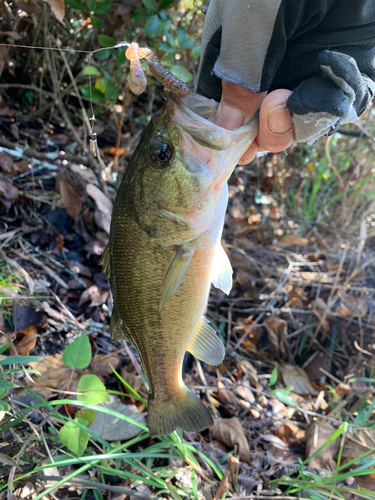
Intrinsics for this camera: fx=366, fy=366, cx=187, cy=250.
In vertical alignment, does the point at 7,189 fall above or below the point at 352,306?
above

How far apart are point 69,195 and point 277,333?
2.11 m

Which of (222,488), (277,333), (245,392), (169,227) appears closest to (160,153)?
(169,227)

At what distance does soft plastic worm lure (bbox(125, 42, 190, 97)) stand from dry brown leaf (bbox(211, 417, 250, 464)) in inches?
78.6

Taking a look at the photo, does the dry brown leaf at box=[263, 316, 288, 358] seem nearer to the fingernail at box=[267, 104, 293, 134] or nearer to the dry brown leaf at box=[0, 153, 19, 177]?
the fingernail at box=[267, 104, 293, 134]

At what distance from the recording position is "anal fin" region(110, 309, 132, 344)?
1698mm

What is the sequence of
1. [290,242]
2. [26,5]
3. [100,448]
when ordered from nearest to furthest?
[100,448] < [26,5] < [290,242]

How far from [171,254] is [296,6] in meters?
1.00

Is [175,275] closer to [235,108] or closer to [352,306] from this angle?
[235,108]

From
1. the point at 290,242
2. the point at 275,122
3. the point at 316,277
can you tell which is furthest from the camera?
the point at 290,242

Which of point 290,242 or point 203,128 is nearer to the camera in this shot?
point 203,128

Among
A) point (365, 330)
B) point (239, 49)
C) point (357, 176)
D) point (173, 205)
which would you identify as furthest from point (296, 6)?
point (357, 176)

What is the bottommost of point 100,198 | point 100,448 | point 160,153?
point 100,448

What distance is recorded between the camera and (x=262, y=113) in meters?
1.37

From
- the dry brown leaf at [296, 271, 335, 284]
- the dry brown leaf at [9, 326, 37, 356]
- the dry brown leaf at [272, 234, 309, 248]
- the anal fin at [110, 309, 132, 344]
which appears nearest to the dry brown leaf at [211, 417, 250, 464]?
the anal fin at [110, 309, 132, 344]
